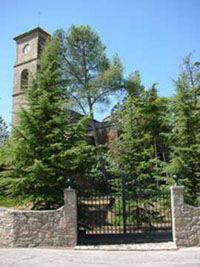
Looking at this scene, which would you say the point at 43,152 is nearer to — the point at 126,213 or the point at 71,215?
the point at 71,215

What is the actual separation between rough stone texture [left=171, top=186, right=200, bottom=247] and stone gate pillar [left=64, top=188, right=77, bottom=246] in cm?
331

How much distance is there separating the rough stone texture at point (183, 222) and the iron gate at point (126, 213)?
1.36 metres

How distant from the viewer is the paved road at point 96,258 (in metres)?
8.74

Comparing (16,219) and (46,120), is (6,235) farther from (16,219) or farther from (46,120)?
(46,120)

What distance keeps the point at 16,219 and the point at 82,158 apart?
3.34 metres

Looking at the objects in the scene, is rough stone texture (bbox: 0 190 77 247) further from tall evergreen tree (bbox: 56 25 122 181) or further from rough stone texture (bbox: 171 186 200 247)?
tall evergreen tree (bbox: 56 25 122 181)

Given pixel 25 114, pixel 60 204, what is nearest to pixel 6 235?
pixel 60 204

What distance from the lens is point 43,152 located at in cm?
1273

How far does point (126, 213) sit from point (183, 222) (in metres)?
3.53

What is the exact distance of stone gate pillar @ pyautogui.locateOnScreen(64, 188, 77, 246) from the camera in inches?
436

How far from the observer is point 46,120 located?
43.9 feet

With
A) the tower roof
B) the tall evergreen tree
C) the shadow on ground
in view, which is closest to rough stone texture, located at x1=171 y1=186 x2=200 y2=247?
the shadow on ground

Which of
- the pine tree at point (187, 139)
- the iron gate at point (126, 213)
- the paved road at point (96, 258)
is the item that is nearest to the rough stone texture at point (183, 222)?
the paved road at point (96, 258)

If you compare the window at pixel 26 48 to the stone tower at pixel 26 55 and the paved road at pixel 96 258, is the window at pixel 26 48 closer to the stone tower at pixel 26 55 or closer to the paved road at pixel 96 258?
the stone tower at pixel 26 55
